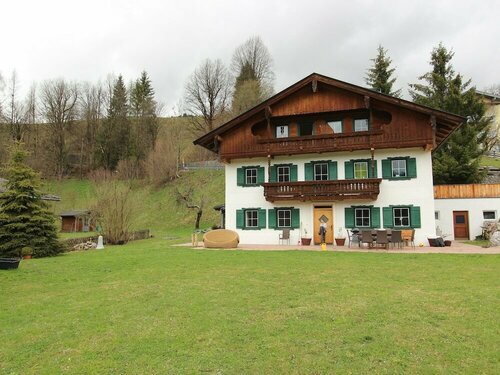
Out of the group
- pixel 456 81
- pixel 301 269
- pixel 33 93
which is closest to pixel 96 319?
pixel 301 269

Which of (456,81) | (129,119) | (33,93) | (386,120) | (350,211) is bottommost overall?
(350,211)

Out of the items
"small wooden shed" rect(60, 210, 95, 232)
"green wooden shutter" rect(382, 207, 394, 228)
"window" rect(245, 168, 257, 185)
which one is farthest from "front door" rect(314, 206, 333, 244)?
"small wooden shed" rect(60, 210, 95, 232)

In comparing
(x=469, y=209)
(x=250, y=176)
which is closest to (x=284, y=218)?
(x=250, y=176)

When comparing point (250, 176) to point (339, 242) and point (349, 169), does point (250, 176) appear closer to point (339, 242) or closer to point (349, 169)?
point (349, 169)

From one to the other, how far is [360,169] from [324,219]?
3384mm

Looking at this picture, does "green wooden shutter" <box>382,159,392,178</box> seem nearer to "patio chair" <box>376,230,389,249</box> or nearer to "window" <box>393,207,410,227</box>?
"window" <box>393,207,410,227</box>

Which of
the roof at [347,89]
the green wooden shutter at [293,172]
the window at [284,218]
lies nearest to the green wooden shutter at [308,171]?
the green wooden shutter at [293,172]

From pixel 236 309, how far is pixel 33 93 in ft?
198

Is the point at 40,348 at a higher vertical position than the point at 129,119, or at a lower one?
lower

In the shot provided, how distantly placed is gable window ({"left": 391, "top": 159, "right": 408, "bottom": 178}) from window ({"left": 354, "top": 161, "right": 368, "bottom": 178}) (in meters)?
1.39

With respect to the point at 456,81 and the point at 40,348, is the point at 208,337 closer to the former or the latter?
the point at 40,348

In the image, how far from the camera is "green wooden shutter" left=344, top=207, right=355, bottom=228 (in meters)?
21.3

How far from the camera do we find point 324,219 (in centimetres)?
2197

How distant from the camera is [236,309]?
6.99 m
